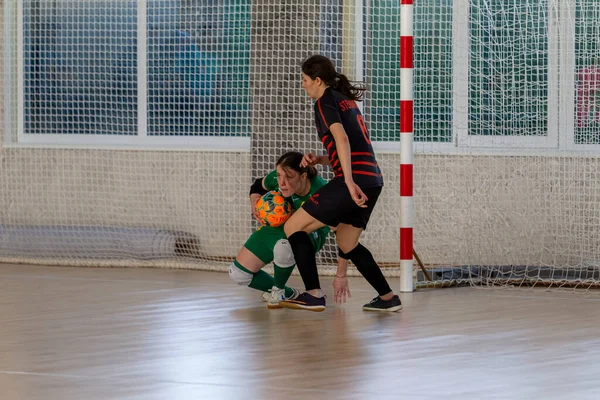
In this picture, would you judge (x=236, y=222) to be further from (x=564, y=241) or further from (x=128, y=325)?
(x=128, y=325)

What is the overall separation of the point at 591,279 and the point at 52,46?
15.2 feet

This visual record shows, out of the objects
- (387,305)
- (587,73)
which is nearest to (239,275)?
(387,305)

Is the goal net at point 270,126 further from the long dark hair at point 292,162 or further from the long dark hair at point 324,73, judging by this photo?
the long dark hair at point 324,73

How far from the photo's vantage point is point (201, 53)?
27.0ft

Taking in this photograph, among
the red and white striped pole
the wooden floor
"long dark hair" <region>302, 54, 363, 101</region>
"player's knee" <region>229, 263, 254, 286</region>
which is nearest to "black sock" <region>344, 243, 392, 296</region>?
the wooden floor

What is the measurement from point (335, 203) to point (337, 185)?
0.08m

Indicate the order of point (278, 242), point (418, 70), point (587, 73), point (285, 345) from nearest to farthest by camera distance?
point (285, 345)
point (278, 242)
point (587, 73)
point (418, 70)

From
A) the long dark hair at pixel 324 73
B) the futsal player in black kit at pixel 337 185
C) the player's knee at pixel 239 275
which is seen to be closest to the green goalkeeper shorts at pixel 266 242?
the player's knee at pixel 239 275

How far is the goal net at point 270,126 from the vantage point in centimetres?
677

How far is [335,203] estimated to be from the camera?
4.96 m

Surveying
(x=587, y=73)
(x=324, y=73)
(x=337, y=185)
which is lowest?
(x=337, y=185)

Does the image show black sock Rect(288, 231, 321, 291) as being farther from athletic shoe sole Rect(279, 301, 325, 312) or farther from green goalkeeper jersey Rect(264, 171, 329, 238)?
green goalkeeper jersey Rect(264, 171, 329, 238)

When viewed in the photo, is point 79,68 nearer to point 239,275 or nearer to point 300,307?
point 239,275

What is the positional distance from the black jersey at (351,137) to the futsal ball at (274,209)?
40cm
